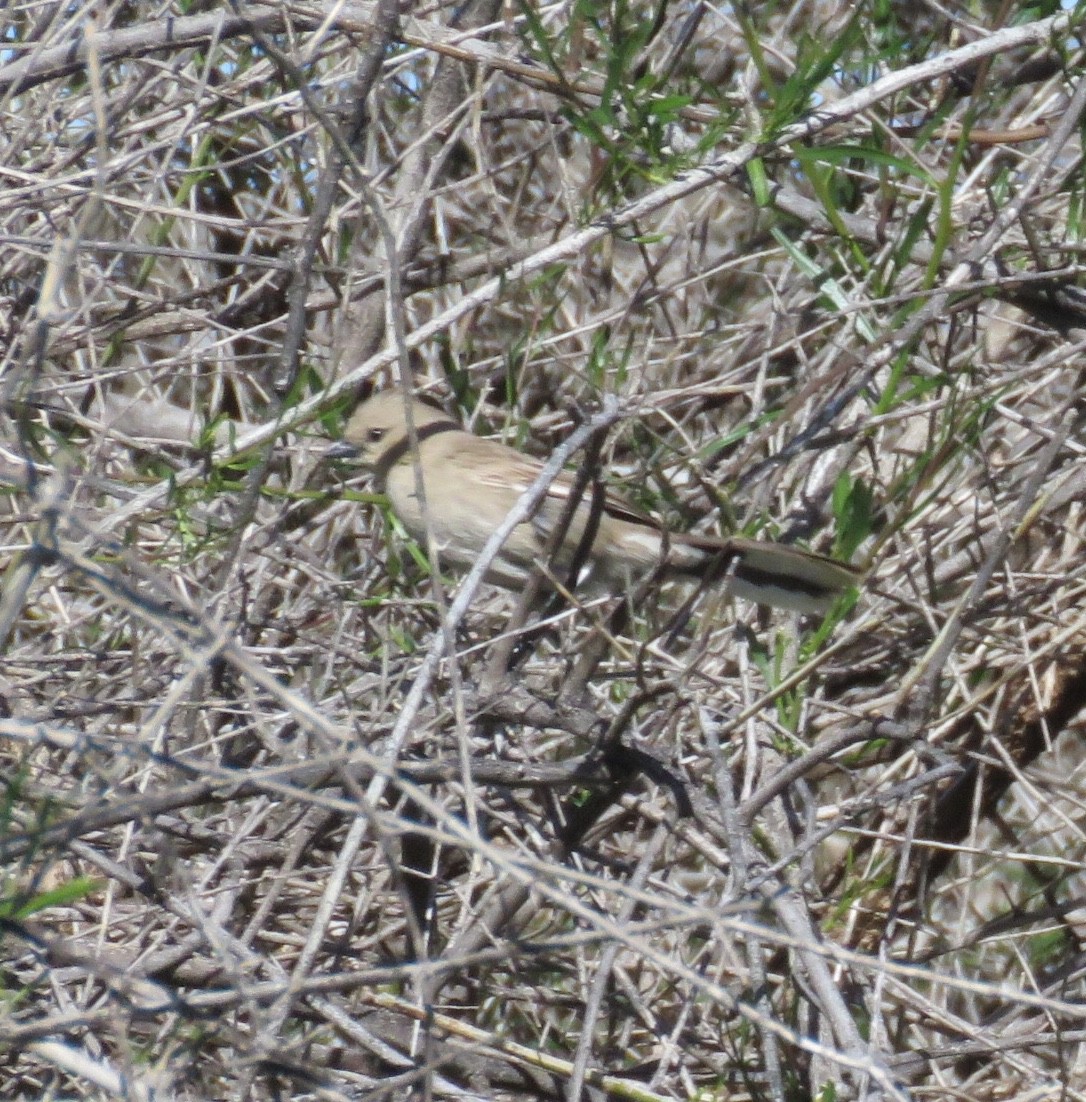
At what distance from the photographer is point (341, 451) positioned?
4.52 meters

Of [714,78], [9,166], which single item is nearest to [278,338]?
[9,166]

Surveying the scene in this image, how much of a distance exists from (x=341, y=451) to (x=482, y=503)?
773mm

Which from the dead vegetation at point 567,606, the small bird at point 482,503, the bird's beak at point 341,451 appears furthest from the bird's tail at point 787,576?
the bird's beak at point 341,451

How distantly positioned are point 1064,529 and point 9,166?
305 cm

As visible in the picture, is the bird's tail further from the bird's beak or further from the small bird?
the bird's beak

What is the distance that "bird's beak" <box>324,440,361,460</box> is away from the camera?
14.5 feet

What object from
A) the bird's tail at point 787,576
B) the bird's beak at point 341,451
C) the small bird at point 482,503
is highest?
the bird's tail at point 787,576

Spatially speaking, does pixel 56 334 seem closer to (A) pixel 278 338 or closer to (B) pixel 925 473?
(A) pixel 278 338

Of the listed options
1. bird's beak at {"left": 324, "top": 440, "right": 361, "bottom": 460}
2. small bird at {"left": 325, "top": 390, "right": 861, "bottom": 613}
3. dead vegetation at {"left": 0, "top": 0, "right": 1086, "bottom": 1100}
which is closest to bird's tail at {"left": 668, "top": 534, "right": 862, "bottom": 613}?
dead vegetation at {"left": 0, "top": 0, "right": 1086, "bottom": 1100}

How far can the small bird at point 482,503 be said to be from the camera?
454 centimetres

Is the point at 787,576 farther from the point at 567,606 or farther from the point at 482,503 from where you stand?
the point at 482,503

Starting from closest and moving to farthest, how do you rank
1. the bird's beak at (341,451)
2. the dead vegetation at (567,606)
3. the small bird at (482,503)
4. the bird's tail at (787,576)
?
the dead vegetation at (567,606)
the bird's tail at (787,576)
the bird's beak at (341,451)
the small bird at (482,503)

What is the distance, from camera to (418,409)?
17.2ft

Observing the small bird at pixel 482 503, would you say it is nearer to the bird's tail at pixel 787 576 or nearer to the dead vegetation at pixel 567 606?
the dead vegetation at pixel 567 606
